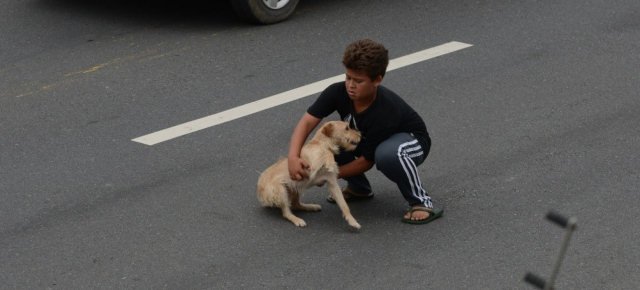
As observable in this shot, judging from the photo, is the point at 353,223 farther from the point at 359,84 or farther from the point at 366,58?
the point at 366,58

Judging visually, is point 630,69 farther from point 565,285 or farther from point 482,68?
point 565,285

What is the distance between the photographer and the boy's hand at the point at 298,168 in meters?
5.95

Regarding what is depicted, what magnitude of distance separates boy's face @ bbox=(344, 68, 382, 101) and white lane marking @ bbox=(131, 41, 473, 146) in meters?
1.89

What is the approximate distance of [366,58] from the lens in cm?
572

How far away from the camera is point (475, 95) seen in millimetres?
8016

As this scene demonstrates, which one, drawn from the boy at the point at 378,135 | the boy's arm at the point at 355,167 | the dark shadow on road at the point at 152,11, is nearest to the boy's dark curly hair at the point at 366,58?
the boy at the point at 378,135

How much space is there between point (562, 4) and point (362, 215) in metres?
4.45

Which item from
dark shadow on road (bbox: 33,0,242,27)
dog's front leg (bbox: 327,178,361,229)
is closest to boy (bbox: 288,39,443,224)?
dog's front leg (bbox: 327,178,361,229)

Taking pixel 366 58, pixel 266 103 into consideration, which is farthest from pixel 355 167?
pixel 266 103

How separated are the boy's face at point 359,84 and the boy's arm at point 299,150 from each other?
301 mm

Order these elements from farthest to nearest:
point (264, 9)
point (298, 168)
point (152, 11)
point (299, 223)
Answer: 1. point (152, 11)
2. point (264, 9)
3. point (299, 223)
4. point (298, 168)

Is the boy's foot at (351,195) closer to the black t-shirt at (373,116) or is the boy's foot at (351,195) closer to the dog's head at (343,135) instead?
the black t-shirt at (373,116)

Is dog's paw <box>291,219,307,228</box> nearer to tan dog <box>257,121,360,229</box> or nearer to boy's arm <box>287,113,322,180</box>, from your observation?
tan dog <box>257,121,360,229</box>

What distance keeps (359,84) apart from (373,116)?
26 centimetres
